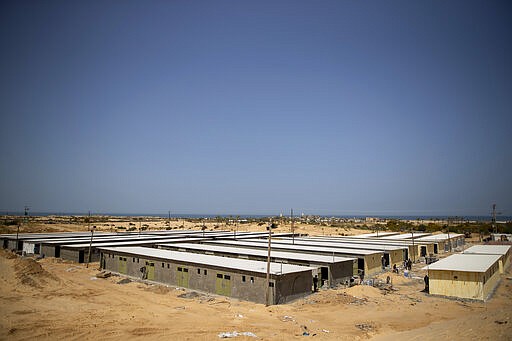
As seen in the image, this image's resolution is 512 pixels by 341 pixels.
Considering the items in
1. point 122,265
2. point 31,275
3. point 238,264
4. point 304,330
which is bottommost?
point 304,330

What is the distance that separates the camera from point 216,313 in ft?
87.4

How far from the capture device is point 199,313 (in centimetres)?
2652

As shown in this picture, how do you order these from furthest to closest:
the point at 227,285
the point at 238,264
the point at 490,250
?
the point at 490,250, the point at 238,264, the point at 227,285

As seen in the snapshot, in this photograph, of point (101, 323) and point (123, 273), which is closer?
point (101, 323)

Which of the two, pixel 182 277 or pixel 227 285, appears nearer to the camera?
pixel 227 285

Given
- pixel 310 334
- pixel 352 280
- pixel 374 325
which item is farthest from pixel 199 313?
pixel 352 280

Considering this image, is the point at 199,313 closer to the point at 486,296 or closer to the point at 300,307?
the point at 300,307

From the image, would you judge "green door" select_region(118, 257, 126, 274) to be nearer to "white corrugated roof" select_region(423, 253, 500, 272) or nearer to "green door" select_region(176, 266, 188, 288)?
"green door" select_region(176, 266, 188, 288)

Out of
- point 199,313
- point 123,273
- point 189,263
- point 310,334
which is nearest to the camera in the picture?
point 310,334

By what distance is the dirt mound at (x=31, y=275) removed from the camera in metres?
35.1

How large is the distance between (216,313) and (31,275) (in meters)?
23.0

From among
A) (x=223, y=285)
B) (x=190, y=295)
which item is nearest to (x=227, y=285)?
(x=223, y=285)

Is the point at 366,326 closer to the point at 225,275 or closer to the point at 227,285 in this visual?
the point at 227,285

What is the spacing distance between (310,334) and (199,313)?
869 cm
